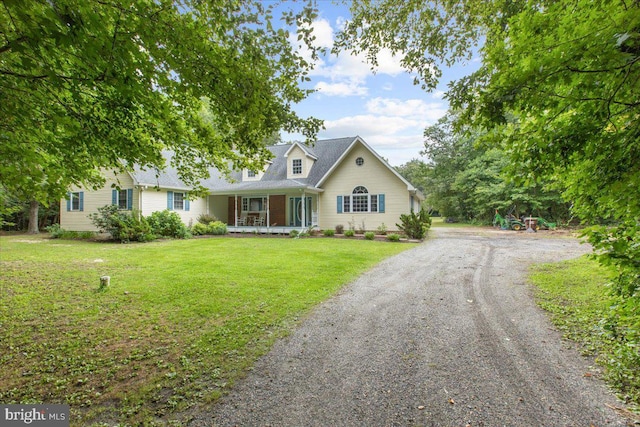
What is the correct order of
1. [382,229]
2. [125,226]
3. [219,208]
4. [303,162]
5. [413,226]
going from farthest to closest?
[219,208]
[303,162]
[382,229]
[413,226]
[125,226]

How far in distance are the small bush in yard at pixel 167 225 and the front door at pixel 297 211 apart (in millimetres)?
6411

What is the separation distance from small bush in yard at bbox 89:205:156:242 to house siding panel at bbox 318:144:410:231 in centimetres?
954

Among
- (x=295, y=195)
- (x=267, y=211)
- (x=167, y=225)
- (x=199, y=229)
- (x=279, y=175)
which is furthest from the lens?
(x=279, y=175)

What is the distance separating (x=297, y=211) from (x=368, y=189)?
15.8 ft

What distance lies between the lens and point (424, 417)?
8.04ft

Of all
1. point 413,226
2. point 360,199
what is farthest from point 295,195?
point 413,226

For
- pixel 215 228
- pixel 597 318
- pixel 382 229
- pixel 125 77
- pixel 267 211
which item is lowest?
pixel 597 318

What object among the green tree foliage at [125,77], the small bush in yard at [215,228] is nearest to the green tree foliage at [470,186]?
the small bush in yard at [215,228]

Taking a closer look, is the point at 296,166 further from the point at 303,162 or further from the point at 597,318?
the point at 597,318

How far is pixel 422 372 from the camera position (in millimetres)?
3100

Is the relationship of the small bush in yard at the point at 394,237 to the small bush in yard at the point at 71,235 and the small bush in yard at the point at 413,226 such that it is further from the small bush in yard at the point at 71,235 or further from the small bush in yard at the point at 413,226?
the small bush in yard at the point at 71,235

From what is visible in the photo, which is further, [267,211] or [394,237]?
[267,211]

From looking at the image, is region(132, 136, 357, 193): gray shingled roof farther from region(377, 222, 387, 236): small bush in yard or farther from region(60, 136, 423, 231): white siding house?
region(377, 222, 387, 236): small bush in yard

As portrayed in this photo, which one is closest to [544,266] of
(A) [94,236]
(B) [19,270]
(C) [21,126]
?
(C) [21,126]
